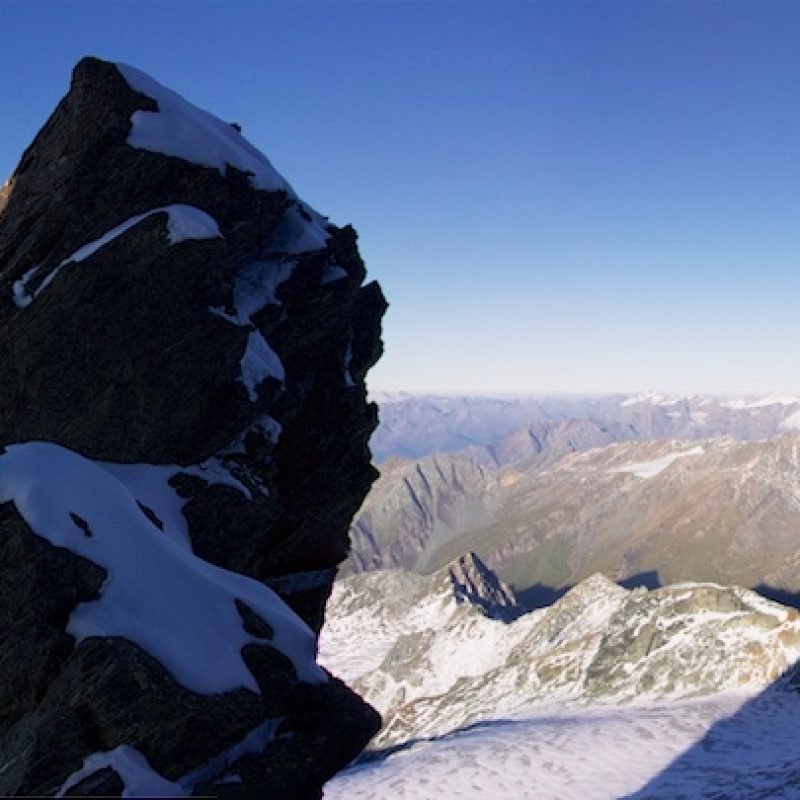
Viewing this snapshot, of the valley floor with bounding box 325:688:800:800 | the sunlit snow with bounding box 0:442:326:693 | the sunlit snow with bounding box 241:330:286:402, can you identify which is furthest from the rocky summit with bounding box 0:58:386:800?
the valley floor with bounding box 325:688:800:800

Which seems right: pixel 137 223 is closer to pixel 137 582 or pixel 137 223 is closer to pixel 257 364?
pixel 257 364

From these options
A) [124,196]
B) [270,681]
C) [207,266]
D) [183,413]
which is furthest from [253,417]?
[270,681]

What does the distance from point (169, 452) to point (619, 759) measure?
302ft

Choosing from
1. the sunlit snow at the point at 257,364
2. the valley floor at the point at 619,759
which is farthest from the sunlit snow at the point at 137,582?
the valley floor at the point at 619,759

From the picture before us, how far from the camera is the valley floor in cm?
8275

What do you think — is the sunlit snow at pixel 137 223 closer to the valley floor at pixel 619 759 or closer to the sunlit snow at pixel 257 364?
the sunlit snow at pixel 257 364

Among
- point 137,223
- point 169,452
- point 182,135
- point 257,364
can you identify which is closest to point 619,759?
point 257,364

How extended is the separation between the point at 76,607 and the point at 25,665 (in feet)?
5.92

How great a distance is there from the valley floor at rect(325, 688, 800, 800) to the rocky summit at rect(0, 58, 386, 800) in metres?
66.2

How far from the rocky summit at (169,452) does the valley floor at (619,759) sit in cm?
6621

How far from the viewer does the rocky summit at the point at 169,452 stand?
16.0 metres

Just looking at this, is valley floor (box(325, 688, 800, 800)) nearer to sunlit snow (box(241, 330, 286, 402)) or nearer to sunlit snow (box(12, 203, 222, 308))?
sunlit snow (box(241, 330, 286, 402))

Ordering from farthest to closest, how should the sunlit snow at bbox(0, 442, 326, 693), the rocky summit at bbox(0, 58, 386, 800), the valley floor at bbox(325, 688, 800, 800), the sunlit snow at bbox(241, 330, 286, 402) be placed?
1. the valley floor at bbox(325, 688, 800, 800)
2. the sunlit snow at bbox(241, 330, 286, 402)
3. the sunlit snow at bbox(0, 442, 326, 693)
4. the rocky summit at bbox(0, 58, 386, 800)

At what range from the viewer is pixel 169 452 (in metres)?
29.0
